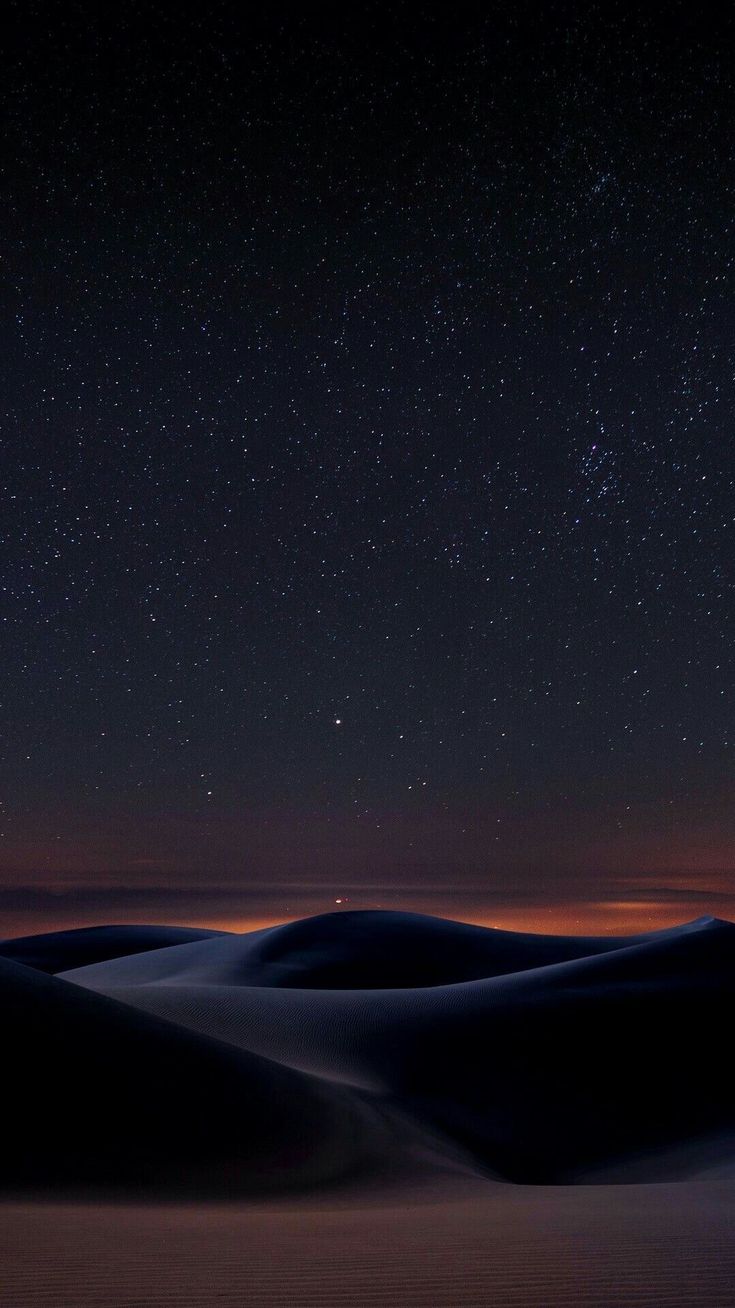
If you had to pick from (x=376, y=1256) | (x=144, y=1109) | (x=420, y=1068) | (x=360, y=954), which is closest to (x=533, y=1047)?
(x=420, y=1068)

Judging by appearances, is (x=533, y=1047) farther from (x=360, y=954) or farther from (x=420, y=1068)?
(x=360, y=954)

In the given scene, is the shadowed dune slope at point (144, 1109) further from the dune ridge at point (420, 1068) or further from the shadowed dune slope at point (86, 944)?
the shadowed dune slope at point (86, 944)

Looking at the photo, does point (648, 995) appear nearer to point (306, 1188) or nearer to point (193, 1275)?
point (306, 1188)

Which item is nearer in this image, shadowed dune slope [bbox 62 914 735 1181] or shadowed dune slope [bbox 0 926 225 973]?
shadowed dune slope [bbox 62 914 735 1181]

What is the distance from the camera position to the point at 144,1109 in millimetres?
9969

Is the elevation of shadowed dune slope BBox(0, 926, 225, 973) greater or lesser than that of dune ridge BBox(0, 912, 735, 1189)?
lesser

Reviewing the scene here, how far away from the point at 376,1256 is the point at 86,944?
2148 inches

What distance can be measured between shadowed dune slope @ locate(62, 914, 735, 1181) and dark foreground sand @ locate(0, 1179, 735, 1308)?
8.03 meters

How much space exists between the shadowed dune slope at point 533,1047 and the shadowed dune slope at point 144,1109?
12.5 ft

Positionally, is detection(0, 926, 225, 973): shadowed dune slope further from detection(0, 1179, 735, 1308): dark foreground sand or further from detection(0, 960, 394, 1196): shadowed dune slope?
detection(0, 1179, 735, 1308): dark foreground sand

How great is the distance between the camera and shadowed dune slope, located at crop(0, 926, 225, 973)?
51219 millimetres

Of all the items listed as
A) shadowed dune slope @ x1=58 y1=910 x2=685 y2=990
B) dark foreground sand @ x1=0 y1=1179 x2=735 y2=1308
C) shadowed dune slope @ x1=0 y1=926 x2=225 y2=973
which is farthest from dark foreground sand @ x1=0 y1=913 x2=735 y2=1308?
shadowed dune slope @ x1=0 y1=926 x2=225 y2=973

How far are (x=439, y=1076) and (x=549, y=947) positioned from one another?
1310 inches

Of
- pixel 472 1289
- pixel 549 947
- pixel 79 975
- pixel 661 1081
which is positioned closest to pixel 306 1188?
pixel 472 1289
